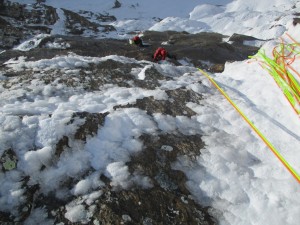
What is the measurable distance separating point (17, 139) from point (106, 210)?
1.62 meters

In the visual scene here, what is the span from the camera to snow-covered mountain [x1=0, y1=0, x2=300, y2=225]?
3.39 metres

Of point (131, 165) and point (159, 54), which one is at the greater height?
point (131, 165)

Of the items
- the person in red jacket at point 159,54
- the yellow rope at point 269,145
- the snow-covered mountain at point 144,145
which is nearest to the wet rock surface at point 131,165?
the snow-covered mountain at point 144,145

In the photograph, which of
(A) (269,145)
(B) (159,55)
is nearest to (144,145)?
(A) (269,145)

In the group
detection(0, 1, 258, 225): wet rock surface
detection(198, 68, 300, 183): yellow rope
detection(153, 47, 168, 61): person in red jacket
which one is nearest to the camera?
detection(0, 1, 258, 225): wet rock surface

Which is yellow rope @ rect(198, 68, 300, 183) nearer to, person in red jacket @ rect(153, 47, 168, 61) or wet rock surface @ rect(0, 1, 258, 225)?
wet rock surface @ rect(0, 1, 258, 225)

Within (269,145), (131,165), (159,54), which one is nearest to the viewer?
(131,165)

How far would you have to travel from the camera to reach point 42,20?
32844mm

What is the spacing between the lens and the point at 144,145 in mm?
4305

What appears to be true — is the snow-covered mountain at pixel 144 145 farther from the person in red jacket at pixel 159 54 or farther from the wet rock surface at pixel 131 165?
the person in red jacket at pixel 159 54

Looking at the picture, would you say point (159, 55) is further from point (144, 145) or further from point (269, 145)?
point (269, 145)

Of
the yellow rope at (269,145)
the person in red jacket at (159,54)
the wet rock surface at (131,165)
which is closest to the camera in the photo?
the wet rock surface at (131,165)

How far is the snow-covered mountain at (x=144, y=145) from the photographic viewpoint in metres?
3.39

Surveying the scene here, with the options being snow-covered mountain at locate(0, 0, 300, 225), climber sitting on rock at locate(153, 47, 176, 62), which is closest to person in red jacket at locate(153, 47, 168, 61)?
climber sitting on rock at locate(153, 47, 176, 62)
